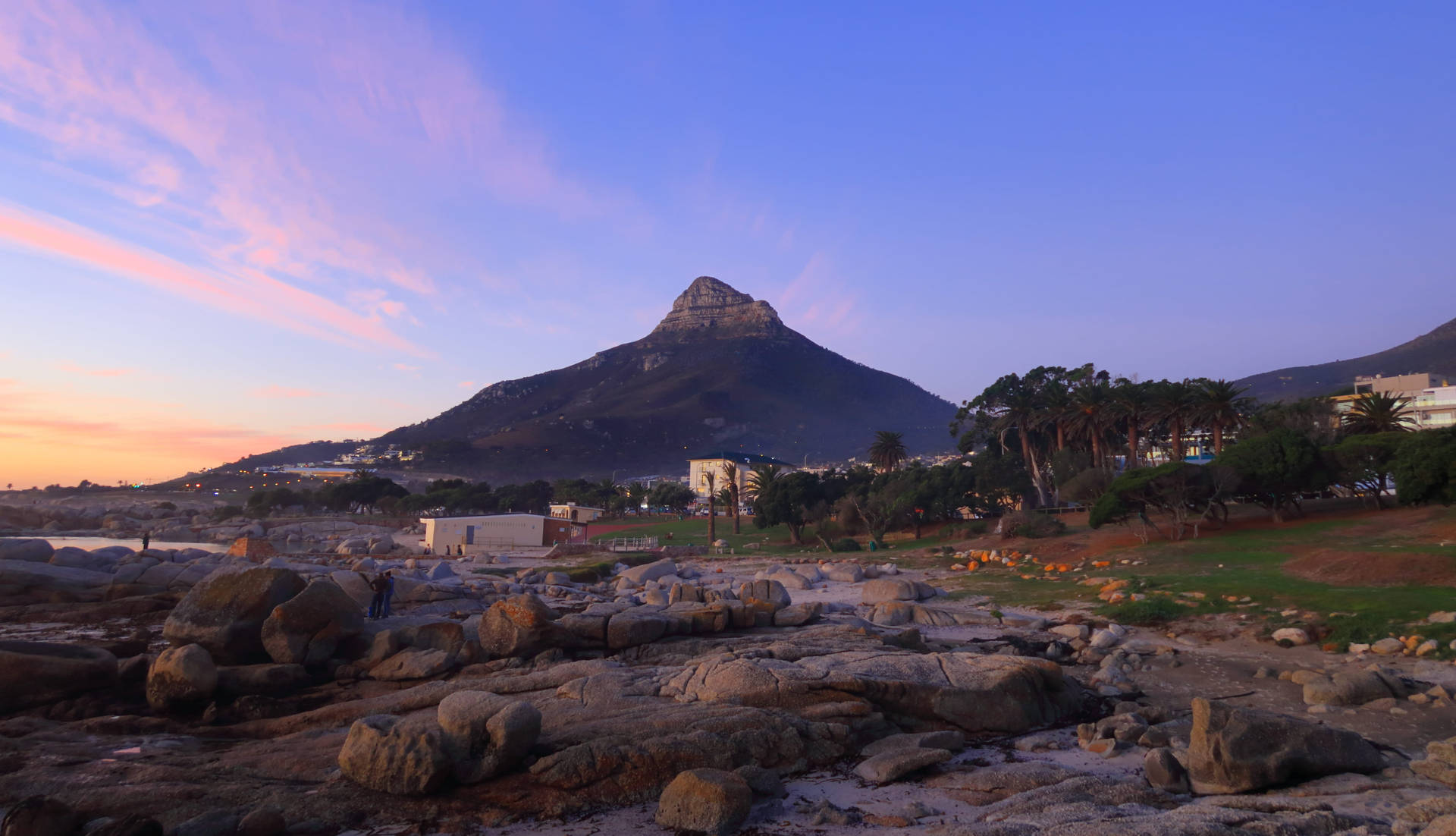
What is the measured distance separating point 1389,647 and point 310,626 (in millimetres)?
25665

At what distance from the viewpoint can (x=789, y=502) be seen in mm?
69062

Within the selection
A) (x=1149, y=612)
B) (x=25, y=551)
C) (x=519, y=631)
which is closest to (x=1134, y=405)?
(x=1149, y=612)

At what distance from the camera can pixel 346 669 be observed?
61.0 ft

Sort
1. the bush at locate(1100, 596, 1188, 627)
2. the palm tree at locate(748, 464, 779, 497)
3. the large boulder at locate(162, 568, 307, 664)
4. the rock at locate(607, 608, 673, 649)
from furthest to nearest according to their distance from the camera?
1. the palm tree at locate(748, 464, 779, 497)
2. the bush at locate(1100, 596, 1188, 627)
3. the rock at locate(607, 608, 673, 649)
4. the large boulder at locate(162, 568, 307, 664)

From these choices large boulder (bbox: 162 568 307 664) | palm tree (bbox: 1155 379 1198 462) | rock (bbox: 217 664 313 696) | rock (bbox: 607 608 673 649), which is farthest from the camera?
palm tree (bbox: 1155 379 1198 462)

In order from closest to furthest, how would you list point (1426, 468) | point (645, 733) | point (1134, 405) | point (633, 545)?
point (645, 733), point (1426, 468), point (1134, 405), point (633, 545)

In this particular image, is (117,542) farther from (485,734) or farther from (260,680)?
(485,734)

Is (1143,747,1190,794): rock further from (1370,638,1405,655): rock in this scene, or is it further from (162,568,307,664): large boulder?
(162,568,307,664): large boulder

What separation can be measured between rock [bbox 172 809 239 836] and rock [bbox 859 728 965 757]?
9103mm

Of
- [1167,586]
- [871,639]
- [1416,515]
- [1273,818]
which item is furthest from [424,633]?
[1416,515]

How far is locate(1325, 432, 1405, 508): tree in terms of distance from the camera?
40281 mm

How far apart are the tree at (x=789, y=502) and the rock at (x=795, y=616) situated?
41.8 meters

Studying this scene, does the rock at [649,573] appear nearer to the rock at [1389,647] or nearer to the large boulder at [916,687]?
the large boulder at [916,687]

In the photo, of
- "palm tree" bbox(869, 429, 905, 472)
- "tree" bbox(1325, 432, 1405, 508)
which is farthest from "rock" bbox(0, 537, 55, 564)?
"palm tree" bbox(869, 429, 905, 472)
